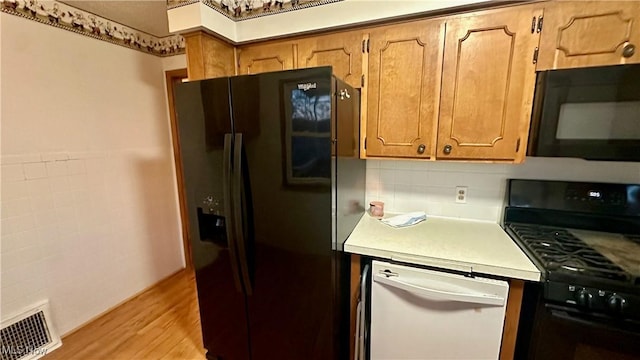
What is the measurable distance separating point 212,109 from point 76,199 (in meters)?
1.54

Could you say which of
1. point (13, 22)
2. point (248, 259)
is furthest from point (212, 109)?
point (13, 22)

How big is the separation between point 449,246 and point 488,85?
2.68ft

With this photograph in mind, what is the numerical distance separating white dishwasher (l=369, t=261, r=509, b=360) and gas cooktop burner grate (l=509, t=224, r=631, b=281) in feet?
0.77

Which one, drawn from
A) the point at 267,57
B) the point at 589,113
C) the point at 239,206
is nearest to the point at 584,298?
the point at 589,113

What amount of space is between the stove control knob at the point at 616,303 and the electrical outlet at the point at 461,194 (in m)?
0.79

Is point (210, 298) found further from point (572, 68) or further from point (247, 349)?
point (572, 68)

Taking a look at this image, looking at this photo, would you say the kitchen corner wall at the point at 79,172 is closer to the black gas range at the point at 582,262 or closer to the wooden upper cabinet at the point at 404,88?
the wooden upper cabinet at the point at 404,88

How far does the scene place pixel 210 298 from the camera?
5.19 ft

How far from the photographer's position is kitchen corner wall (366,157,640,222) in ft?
4.85

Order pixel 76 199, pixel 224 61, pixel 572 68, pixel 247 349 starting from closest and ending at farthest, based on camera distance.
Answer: pixel 572 68, pixel 247 349, pixel 224 61, pixel 76 199

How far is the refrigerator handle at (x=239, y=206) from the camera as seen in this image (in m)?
1.26

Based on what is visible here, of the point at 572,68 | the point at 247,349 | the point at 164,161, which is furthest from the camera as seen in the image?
the point at 164,161

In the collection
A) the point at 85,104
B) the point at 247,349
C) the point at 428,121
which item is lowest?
the point at 247,349

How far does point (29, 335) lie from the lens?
1.76 m
